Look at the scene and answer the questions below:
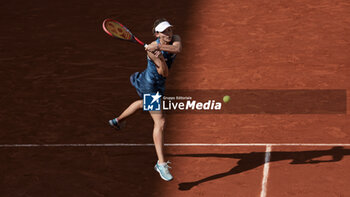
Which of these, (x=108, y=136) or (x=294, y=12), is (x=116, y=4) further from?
(x=108, y=136)

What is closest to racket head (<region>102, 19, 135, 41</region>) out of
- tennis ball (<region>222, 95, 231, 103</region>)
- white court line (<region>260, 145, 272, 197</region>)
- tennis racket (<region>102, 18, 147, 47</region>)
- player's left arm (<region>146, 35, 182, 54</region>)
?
tennis racket (<region>102, 18, 147, 47</region>)

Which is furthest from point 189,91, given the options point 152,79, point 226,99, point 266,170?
point 152,79

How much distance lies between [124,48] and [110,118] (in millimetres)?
3375

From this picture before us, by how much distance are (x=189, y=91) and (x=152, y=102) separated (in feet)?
11.2

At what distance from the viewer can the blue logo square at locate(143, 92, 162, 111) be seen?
29.3 ft

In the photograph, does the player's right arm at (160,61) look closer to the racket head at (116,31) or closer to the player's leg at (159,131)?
the racket head at (116,31)

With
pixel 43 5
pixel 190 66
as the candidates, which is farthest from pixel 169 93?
pixel 43 5

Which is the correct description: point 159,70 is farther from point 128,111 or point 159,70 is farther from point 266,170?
point 266,170

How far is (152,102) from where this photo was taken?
354 inches

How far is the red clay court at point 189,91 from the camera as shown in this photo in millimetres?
9492

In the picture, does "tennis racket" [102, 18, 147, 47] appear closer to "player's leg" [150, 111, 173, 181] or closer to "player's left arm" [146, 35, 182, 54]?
"player's left arm" [146, 35, 182, 54]

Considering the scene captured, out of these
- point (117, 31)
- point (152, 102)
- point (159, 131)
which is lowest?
point (159, 131)

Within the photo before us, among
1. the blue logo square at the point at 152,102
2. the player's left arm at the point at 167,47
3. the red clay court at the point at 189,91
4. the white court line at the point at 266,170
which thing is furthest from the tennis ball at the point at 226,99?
the player's left arm at the point at 167,47

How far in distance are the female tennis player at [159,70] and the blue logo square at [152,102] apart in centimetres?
5
